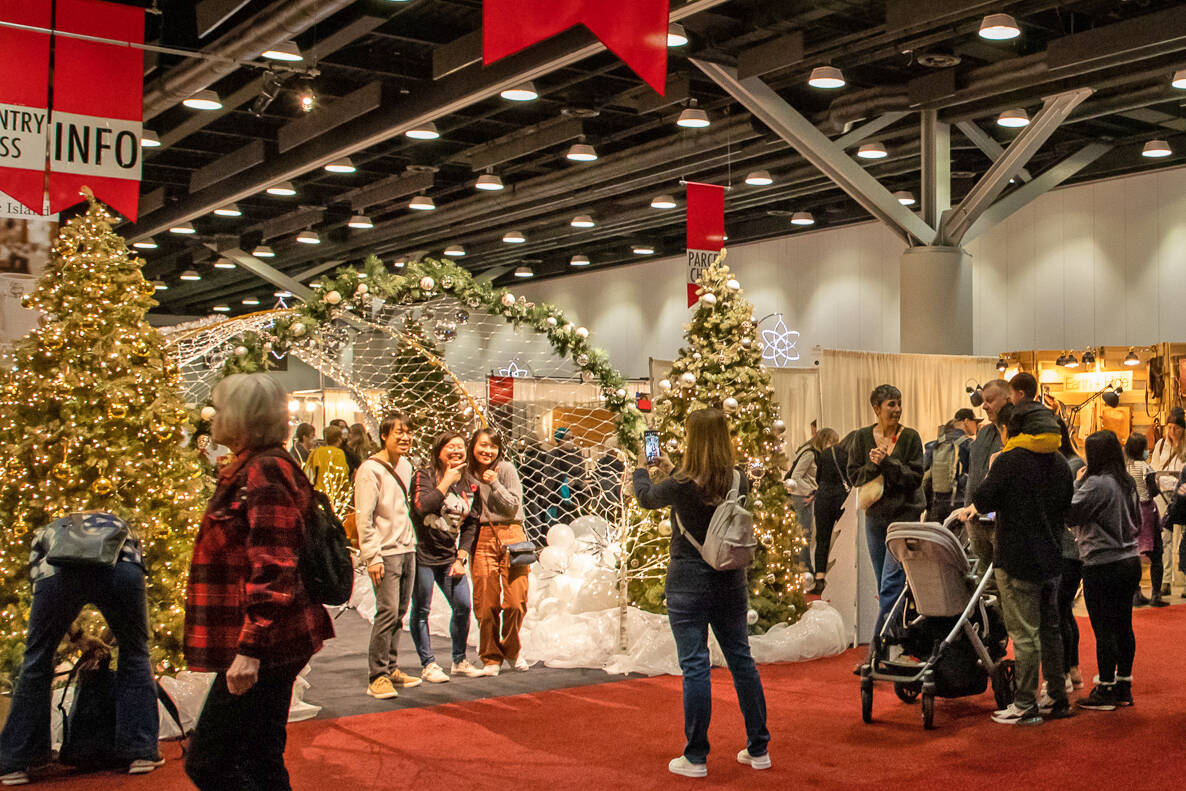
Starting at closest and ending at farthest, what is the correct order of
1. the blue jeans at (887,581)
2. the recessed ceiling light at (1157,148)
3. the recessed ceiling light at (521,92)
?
the blue jeans at (887,581) → the recessed ceiling light at (521,92) → the recessed ceiling light at (1157,148)

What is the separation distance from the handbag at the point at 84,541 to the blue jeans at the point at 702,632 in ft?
6.66

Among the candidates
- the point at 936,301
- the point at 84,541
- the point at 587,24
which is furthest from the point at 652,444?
the point at 936,301

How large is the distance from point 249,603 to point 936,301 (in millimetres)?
10023

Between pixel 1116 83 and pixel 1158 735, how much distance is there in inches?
261

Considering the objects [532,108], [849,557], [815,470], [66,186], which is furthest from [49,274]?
[532,108]

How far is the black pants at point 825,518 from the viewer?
29.1ft

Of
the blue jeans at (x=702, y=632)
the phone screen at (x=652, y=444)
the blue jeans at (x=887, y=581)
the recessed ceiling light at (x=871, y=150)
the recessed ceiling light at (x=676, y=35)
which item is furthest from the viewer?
the recessed ceiling light at (x=871, y=150)

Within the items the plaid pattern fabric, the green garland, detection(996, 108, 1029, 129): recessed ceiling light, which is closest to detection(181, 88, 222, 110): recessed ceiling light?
the green garland

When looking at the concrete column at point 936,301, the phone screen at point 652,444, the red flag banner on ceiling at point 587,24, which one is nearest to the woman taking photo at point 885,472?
the phone screen at point 652,444

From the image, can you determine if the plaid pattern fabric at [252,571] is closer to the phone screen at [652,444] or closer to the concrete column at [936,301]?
the phone screen at [652,444]

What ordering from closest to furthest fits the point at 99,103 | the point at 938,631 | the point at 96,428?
the point at 96,428
the point at 938,631
the point at 99,103

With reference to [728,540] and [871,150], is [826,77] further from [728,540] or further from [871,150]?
[728,540]

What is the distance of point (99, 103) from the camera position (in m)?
6.86

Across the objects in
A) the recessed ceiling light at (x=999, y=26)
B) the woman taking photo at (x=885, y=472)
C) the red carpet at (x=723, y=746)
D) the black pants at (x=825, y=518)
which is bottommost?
the red carpet at (x=723, y=746)
